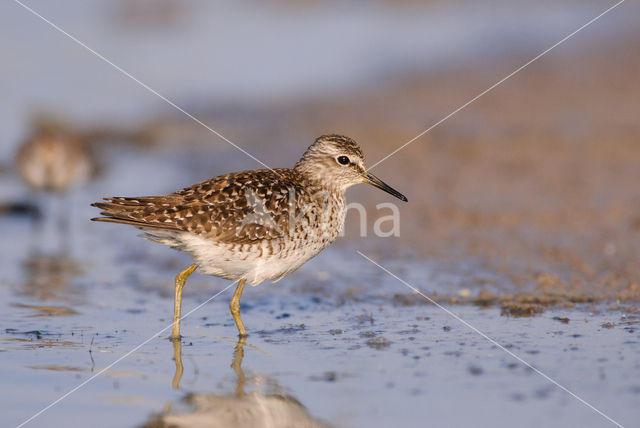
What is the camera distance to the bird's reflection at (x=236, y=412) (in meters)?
5.41

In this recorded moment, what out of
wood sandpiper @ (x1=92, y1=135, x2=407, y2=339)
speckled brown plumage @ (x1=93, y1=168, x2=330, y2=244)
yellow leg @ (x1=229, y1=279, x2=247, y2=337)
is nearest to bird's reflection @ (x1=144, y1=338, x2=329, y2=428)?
yellow leg @ (x1=229, y1=279, x2=247, y2=337)

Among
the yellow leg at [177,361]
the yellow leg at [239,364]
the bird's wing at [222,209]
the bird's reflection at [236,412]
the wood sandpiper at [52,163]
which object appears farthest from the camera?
the wood sandpiper at [52,163]

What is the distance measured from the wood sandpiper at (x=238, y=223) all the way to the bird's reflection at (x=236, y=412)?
1.60 metres

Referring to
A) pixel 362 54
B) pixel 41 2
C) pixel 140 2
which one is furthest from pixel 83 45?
pixel 362 54

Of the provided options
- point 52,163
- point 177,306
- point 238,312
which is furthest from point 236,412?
point 52,163

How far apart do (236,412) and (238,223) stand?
7.58 feet

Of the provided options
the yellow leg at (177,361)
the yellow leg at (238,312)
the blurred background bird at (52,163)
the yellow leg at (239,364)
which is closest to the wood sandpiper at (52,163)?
the blurred background bird at (52,163)

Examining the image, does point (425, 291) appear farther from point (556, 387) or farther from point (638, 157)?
point (638, 157)

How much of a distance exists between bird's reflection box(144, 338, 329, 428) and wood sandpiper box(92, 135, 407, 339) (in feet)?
5.25

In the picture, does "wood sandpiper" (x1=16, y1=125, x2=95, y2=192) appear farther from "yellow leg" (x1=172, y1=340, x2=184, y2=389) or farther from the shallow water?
"yellow leg" (x1=172, y1=340, x2=184, y2=389)

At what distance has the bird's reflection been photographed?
5410 millimetres

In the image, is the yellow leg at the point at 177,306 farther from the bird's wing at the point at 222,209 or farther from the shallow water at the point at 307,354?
the bird's wing at the point at 222,209

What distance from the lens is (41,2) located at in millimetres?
26391

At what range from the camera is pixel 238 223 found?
299 inches
